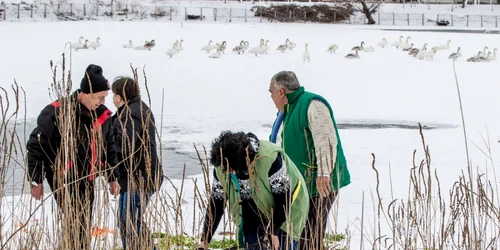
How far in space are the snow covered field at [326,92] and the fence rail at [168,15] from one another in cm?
1342

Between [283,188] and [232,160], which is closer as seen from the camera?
[232,160]

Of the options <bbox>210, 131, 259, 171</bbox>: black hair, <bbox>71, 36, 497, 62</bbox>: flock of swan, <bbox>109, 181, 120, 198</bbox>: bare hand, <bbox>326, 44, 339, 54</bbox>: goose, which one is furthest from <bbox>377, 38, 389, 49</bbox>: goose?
<bbox>210, 131, 259, 171</bbox>: black hair

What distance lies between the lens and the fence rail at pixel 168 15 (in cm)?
4812

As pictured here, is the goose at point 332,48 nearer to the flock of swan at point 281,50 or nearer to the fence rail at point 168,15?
the flock of swan at point 281,50

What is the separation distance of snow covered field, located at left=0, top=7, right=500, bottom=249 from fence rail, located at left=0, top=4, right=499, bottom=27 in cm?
1342

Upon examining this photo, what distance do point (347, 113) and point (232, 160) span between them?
43.0ft

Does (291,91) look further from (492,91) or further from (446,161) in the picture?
(492,91)

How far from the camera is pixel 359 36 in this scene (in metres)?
38.6

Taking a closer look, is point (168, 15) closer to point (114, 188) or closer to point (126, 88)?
point (126, 88)

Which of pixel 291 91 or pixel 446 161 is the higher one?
pixel 291 91

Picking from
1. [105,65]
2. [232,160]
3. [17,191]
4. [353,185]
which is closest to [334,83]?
[105,65]

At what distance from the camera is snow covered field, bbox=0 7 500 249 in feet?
35.6

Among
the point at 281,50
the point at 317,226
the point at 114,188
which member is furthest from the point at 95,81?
the point at 281,50

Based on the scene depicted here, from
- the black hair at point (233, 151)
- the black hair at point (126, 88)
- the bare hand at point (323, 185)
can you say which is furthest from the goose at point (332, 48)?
the black hair at point (233, 151)
